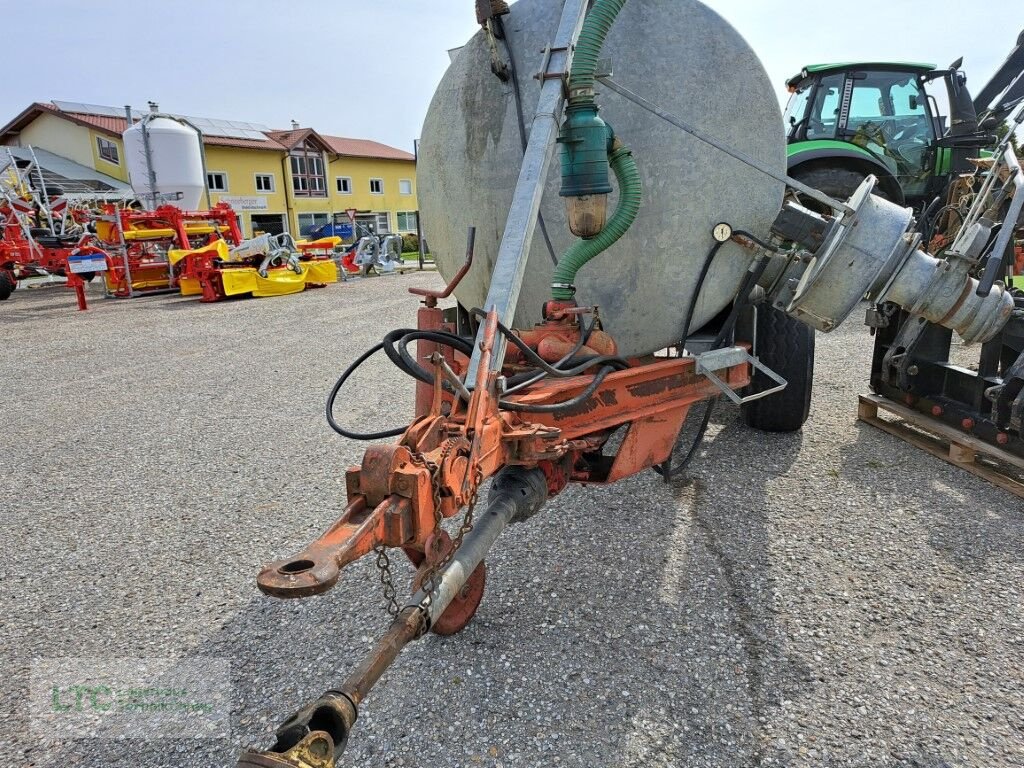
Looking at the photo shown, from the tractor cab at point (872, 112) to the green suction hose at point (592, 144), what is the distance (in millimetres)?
5507

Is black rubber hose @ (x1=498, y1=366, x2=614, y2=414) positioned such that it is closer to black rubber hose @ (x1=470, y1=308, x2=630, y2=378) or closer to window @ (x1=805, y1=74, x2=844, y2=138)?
black rubber hose @ (x1=470, y1=308, x2=630, y2=378)

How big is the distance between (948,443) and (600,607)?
2577 mm

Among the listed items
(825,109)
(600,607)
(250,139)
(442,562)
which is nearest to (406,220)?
(250,139)

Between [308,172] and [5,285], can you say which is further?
[308,172]

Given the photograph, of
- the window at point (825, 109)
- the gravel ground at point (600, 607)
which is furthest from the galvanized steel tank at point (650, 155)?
the window at point (825, 109)

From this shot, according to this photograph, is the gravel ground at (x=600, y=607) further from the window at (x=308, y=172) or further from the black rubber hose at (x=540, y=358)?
the window at (x=308, y=172)

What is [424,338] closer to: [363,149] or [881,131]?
[881,131]

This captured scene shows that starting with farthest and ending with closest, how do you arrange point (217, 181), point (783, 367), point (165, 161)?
point (217, 181)
point (165, 161)
point (783, 367)

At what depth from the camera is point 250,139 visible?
2744cm

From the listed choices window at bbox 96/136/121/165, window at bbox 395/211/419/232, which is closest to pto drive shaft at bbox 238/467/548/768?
window at bbox 96/136/121/165

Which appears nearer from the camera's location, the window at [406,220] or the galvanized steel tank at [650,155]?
the galvanized steel tank at [650,155]

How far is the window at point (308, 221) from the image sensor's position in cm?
3011
